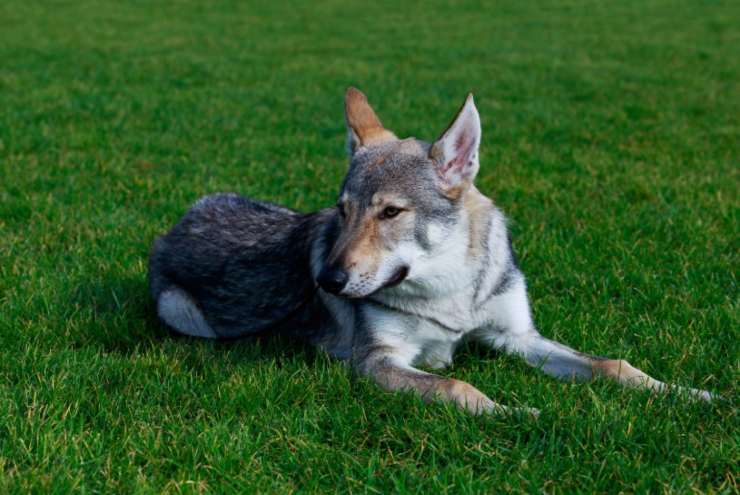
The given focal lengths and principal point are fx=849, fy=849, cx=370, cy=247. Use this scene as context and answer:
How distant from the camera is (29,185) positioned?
7.73 metres

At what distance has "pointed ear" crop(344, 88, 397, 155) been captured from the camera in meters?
4.87

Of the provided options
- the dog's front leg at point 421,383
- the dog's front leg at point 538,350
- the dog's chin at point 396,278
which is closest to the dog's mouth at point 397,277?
the dog's chin at point 396,278

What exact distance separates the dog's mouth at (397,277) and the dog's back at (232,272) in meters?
0.84

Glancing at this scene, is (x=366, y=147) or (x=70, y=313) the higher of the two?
(x=366, y=147)

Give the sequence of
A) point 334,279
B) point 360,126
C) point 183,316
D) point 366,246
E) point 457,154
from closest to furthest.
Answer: point 334,279 → point 366,246 → point 457,154 → point 360,126 → point 183,316

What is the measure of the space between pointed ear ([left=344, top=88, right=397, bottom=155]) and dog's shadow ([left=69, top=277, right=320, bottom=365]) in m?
1.21

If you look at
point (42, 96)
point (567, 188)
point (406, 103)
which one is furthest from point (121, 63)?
point (567, 188)

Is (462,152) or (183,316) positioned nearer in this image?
(462,152)

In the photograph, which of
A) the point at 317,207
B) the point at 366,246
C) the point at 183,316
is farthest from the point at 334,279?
the point at 317,207

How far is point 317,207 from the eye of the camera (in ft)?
24.5

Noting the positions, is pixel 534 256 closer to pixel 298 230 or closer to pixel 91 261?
pixel 298 230

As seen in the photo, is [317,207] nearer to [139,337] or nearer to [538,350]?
[139,337]

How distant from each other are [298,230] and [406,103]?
7.07m

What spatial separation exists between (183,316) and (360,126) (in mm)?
1549
